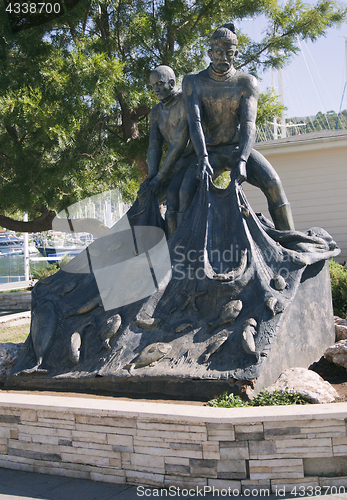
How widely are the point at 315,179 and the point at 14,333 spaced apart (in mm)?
8108

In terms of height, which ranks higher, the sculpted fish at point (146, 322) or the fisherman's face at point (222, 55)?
the fisherman's face at point (222, 55)

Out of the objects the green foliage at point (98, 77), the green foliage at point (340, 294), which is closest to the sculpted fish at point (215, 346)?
the green foliage at point (340, 294)

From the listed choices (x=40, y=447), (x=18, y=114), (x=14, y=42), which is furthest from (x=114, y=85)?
(x=40, y=447)

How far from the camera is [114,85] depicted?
Answer: 377 inches

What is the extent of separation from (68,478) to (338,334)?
3280 millimetres

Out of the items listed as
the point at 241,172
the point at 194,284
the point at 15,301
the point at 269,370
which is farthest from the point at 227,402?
the point at 15,301

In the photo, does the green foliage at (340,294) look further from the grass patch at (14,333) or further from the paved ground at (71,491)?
the paved ground at (71,491)

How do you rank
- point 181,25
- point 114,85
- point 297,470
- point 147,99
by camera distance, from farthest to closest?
point 181,25, point 147,99, point 114,85, point 297,470

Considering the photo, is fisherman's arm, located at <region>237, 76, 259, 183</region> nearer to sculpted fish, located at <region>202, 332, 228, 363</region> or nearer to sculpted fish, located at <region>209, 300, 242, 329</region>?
sculpted fish, located at <region>209, 300, 242, 329</region>

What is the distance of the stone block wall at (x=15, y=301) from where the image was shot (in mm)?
13711

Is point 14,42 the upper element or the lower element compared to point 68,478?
upper

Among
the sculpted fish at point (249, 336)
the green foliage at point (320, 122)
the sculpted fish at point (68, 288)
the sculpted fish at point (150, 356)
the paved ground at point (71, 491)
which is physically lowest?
the paved ground at point (71, 491)

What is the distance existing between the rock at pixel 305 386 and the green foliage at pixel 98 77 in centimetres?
647

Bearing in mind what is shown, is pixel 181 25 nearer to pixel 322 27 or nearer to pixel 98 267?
pixel 322 27
